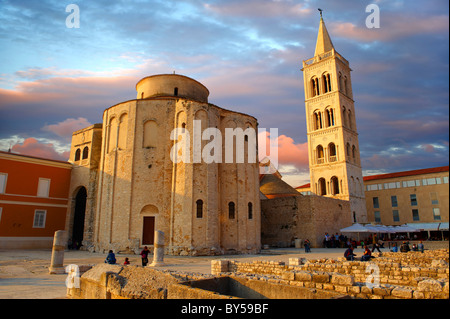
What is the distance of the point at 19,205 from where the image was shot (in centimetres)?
2370

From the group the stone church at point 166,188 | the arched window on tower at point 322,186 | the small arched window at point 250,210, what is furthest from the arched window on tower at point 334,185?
the small arched window at point 250,210

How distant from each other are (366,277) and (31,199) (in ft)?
83.6

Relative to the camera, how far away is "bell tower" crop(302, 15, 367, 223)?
4100cm

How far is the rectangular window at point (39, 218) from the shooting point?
80.5 feet

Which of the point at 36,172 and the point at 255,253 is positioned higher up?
the point at 36,172

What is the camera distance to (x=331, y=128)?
1687 inches

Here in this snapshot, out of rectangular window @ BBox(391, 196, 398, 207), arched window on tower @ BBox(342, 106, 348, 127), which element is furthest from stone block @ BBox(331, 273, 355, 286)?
rectangular window @ BBox(391, 196, 398, 207)

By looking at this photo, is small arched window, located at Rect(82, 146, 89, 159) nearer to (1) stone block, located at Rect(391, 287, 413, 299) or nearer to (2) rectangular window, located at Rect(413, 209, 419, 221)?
(1) stone block, located at Rect(391, 287, 413, 299)

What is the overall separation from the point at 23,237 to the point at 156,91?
1577 centimetres

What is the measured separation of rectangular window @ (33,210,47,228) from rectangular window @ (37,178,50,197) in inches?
55.9

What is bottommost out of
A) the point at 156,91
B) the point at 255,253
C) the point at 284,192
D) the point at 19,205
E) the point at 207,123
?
the point at 255,253

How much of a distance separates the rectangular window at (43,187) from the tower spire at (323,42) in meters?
41.7

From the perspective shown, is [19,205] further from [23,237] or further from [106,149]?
[106,149]
